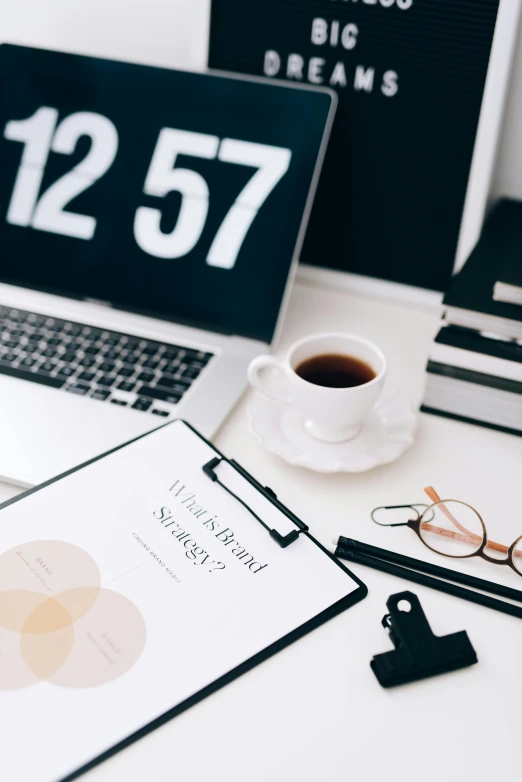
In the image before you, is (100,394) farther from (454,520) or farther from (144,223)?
(454,520)

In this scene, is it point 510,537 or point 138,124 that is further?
point 138,124

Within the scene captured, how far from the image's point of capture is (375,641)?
0.52m

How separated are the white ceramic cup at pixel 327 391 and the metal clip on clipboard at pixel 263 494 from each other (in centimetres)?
9

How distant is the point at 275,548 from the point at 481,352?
0.29 metres

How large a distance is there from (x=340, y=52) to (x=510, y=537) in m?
0.57

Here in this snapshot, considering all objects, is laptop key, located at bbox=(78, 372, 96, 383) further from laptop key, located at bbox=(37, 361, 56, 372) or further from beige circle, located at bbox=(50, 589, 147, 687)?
beige circle, located at bbox=(50, 589, 147, 687)

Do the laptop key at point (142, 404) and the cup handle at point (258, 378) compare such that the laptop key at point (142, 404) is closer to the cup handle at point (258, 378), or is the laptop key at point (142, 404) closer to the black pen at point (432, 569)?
the cup handle at point (258, 378)

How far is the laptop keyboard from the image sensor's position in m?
0.73

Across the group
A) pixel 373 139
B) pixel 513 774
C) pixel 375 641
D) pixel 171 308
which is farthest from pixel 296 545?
pixel 373 139

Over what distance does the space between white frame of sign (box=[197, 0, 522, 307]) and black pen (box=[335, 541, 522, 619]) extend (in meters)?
0.42

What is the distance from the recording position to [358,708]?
1.59ft

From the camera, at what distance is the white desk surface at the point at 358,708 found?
45 cm

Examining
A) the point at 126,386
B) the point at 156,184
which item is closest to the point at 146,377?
the point at 126,386

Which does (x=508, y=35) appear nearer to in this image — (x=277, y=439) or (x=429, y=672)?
(x=277, y=439)
